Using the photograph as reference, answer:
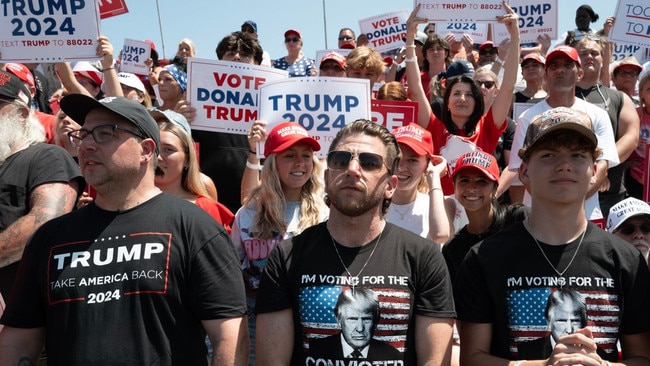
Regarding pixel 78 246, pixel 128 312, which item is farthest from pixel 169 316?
pixel 78 246

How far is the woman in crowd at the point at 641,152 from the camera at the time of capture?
7.61 metres

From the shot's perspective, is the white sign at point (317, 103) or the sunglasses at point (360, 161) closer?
the sunglasses at point (360, 161)

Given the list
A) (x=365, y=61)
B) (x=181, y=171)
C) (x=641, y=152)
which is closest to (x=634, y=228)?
(x=181, y=171)

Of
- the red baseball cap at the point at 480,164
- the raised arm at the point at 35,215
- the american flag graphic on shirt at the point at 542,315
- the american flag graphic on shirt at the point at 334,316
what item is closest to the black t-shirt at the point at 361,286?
the american flag graphic on shirt at the point at 334,316

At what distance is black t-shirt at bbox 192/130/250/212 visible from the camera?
22.2 ft

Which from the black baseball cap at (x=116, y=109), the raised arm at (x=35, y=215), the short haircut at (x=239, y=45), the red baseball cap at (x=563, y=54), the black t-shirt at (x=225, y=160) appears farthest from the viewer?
the short haircut at (x=239, y=45)

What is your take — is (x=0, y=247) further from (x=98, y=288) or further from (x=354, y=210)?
(x=354, y=210)

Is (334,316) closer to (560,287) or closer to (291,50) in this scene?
(560,287)

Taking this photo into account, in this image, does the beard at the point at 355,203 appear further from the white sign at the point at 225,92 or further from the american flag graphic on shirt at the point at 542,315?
the white sign at the point at 225,92

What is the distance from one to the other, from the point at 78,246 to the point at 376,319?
1.30 m

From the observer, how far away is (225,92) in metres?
6.87

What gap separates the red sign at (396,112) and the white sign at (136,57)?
6.39 m

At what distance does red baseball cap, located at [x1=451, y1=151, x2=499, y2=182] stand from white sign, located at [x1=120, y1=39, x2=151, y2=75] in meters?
7.99

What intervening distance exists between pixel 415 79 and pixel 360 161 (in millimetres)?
3688
